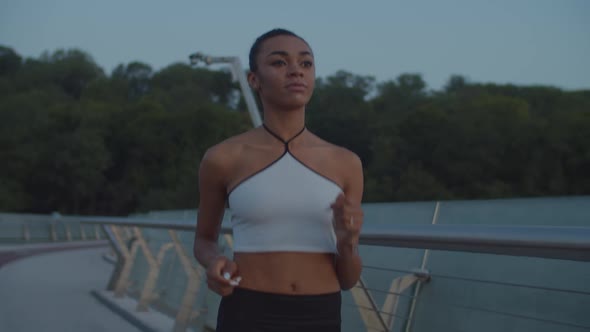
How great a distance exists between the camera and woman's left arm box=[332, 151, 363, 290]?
1.82 m

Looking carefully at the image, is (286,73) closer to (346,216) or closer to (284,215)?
(284,215)

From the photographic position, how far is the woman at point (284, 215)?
208 centimetres

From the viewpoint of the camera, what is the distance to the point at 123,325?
8.13 meters

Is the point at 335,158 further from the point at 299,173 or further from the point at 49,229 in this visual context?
the point at 49,229

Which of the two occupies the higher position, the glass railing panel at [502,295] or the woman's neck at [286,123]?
the woman's neck at [286,123]

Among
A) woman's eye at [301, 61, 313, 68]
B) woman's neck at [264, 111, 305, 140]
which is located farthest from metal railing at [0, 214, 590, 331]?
woman's eye at [301, 61, 313, 68]

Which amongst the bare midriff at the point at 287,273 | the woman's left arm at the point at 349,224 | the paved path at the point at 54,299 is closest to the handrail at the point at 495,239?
the woman's left arm at the point at 349,224

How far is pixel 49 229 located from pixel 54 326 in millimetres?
25499

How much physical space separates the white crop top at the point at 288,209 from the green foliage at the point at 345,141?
117ft

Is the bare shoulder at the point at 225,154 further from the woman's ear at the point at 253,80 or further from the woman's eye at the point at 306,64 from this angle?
the woman's eye at the point at 306,64

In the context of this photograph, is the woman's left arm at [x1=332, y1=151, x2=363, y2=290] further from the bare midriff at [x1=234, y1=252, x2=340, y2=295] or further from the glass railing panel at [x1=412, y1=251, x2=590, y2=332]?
the glass railing panel at [x1=412, y1=251, x2=590, y2=332]

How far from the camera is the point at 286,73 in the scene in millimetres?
2213

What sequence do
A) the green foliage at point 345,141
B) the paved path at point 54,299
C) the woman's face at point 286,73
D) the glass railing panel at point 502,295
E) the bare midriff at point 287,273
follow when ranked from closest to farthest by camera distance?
1. the bare midriff at point 287,273
2. the woman's face at point 286,73
3. the glass railing panel at point 502,295
4. the paved path at point 54,299
5. the green foliage at point 345,141

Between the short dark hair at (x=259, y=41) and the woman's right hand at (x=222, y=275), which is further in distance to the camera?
the short dark hair at (x=259, y=41)
